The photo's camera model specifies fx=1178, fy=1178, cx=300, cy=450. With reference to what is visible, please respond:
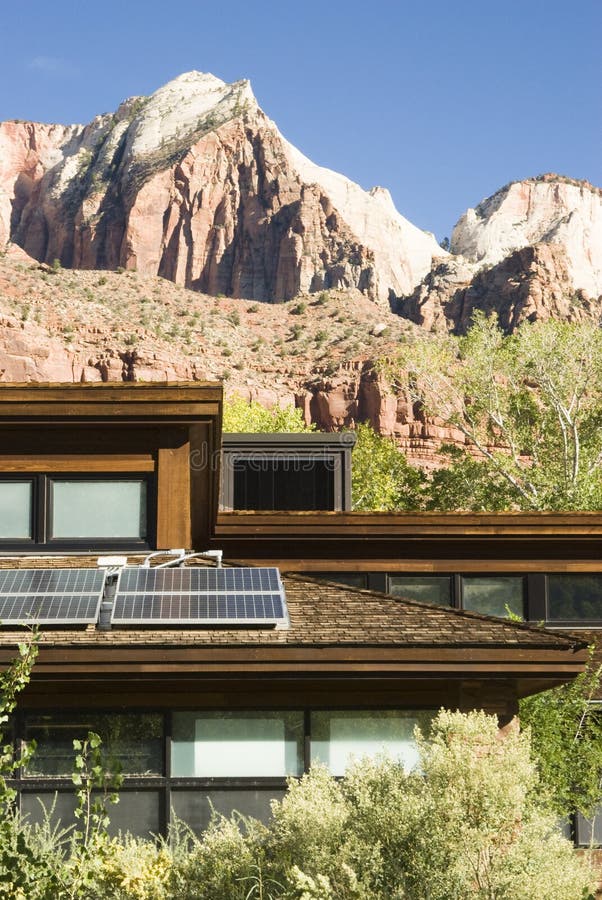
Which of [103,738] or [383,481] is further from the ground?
[383,481]

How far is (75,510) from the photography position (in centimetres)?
1552

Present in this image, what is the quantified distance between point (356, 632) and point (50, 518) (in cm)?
492

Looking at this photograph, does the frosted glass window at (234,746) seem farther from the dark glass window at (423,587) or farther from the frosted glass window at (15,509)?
the dark glass window at (423,587)

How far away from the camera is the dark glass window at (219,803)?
12406 mm

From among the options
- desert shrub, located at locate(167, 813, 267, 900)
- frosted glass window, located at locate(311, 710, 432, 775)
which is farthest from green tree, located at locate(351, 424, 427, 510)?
desert shrub, located at locate(167, 813, 267, 900)

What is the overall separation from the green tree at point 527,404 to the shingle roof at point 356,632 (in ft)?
119

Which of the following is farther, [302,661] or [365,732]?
[365,732]

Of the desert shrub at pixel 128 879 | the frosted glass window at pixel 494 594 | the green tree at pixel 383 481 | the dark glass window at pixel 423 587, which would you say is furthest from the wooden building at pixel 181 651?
the green tree at pixel 383 481

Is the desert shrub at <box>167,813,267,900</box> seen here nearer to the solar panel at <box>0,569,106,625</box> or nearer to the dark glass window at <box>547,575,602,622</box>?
the solar panel at <box>0,569,106,625</box>

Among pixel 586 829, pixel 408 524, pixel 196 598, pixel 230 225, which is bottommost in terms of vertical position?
pixel 586 829

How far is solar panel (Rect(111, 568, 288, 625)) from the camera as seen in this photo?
40.8 feet

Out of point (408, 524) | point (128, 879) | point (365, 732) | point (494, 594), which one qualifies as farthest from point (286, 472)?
point (128, 879)

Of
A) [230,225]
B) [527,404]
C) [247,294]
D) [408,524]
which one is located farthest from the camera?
[230,225]

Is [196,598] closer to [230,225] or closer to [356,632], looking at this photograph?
[356,632]
